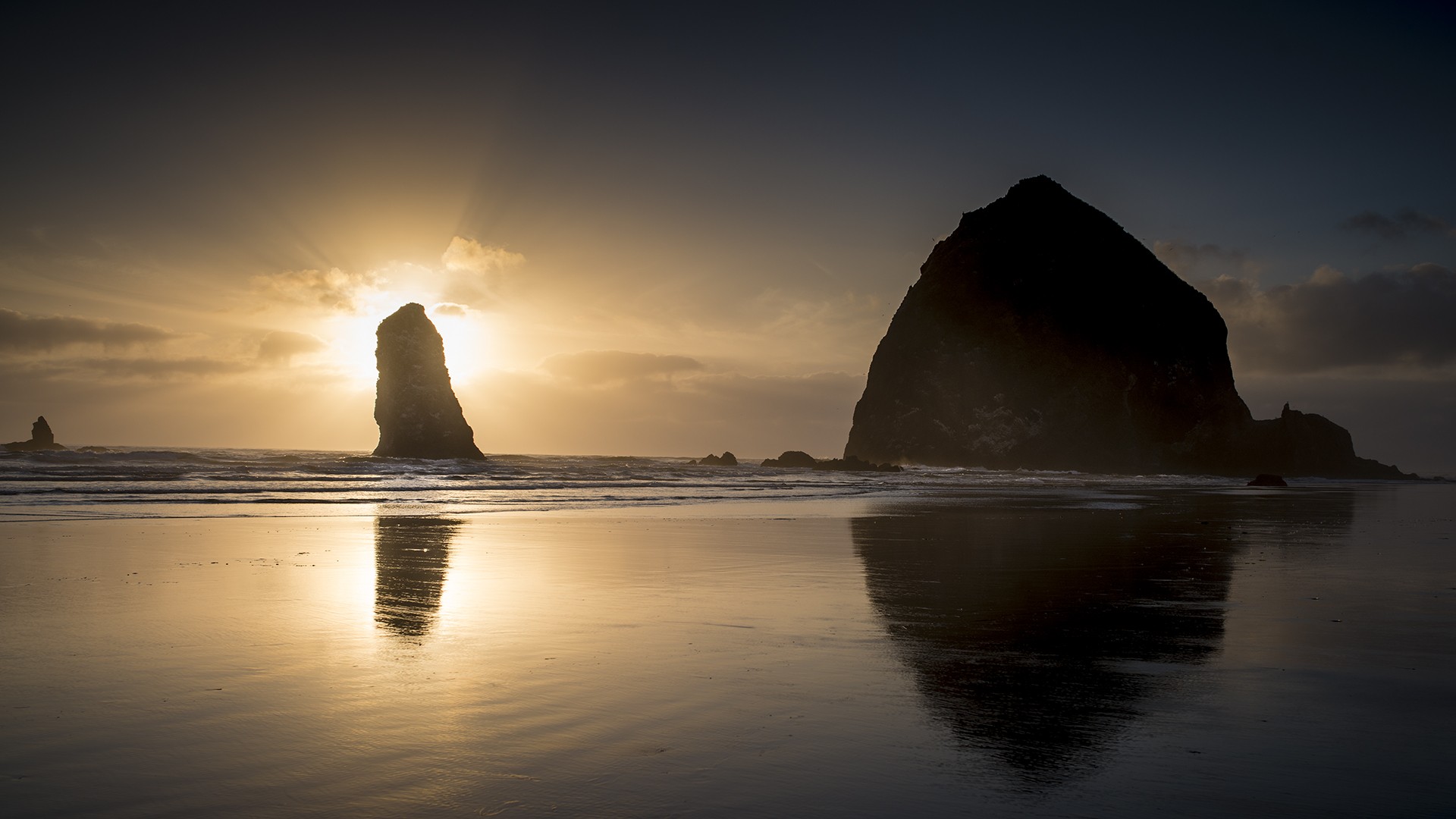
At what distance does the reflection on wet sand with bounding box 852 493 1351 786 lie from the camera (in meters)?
4.47

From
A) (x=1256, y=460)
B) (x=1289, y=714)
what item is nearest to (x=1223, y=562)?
(x=1289, y=714)

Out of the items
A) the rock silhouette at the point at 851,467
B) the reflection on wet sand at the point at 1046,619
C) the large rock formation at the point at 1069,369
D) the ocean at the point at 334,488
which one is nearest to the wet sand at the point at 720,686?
the reflection on wet sand at the point at 1046,619

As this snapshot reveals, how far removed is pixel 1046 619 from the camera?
7711 millimetres

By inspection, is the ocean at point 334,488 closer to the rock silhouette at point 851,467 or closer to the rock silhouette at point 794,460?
the rock silhouette at point 851,467

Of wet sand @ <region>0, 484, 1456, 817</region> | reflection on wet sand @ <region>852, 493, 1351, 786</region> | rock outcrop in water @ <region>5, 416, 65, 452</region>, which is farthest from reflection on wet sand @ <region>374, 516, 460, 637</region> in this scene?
rock outcrop in water @ <region>5, 416, 65, 452</region>

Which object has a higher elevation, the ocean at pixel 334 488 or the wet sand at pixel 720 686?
the ocean at pixel 334 488

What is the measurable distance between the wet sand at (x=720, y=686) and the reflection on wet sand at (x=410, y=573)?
0.08m

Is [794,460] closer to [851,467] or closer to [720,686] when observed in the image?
[851,467]

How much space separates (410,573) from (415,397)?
71182 millimetres

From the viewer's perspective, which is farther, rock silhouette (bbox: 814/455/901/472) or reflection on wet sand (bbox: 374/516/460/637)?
rock silhouette (bbox: 814/455/901/472)

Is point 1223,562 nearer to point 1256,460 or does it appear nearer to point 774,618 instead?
point 774,618

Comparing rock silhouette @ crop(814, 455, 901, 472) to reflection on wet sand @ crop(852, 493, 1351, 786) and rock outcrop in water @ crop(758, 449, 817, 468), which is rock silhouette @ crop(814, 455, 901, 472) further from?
reflection on wet sand @ crop(852, 493, 1351, 786)

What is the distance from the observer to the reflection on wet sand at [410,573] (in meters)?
7.55

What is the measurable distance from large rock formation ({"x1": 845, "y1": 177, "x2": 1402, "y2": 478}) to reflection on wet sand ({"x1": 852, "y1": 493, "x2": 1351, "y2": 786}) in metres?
75.8
